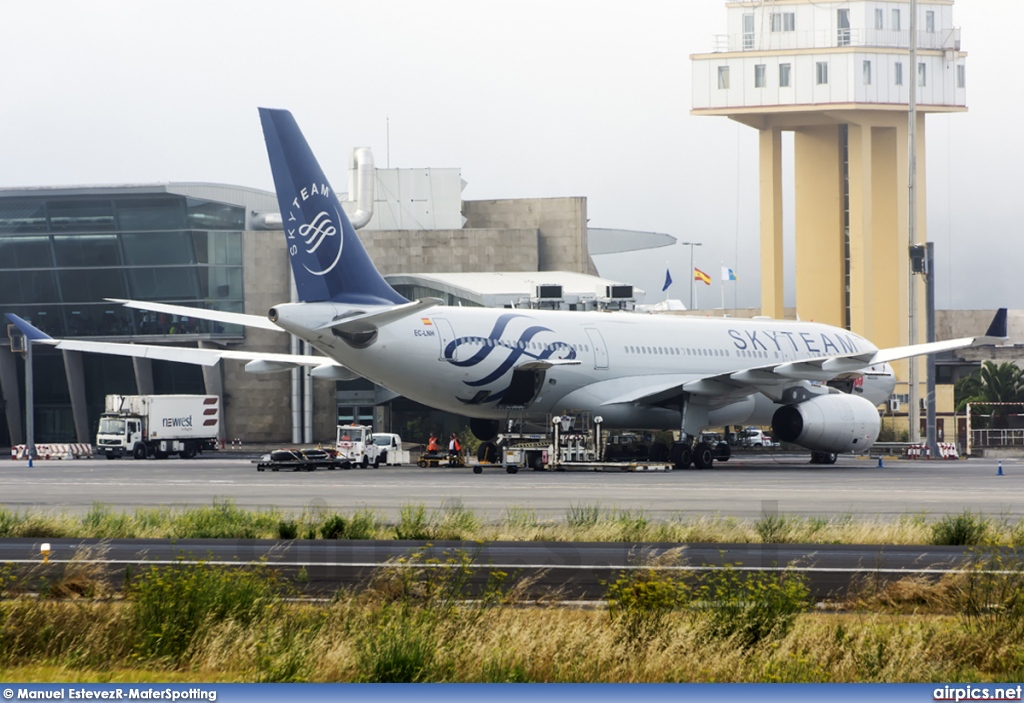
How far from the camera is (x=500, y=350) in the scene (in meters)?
38.1

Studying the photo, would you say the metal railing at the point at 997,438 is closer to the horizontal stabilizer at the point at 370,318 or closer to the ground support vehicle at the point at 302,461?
the ground support vehicle at the point at 302,461

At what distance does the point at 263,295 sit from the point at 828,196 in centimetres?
3253

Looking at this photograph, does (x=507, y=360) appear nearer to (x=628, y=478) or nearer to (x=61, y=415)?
(x=628, y=478)

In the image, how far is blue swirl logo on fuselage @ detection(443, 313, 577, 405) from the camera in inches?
1474

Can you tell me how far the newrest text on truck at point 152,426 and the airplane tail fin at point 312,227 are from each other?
24.1 metres

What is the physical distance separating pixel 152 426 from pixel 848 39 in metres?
43.5

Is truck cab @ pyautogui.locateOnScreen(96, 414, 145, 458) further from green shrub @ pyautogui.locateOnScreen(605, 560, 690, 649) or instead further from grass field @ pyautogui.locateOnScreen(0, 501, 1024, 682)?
green shrub @ pyautogui.locateOnScreen(605, 560, 690, 649)

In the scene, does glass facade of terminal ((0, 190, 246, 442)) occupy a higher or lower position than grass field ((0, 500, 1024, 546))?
higher

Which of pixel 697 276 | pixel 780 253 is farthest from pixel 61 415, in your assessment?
pixel 780 253

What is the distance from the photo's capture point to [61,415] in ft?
251

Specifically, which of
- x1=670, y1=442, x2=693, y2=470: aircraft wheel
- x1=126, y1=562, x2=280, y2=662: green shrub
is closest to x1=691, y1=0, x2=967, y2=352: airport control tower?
x1=670, y1=442, x2=693, y2=470: aircraft wheel

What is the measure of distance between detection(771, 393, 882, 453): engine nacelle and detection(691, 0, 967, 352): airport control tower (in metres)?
36.9

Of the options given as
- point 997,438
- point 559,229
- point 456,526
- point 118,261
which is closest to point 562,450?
point 456,526

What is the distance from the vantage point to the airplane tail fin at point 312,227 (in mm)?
34531
